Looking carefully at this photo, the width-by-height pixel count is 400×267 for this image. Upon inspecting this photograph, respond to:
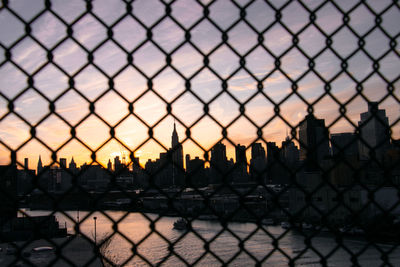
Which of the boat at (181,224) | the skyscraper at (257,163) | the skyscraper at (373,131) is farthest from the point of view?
the boat at (181,224)

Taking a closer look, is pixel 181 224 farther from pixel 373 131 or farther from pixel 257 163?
pixel 373 131

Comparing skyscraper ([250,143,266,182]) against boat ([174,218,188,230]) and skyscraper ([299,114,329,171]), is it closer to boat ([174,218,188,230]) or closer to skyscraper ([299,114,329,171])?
skyscraper ([299,114,329,171])

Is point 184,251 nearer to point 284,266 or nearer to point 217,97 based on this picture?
point 284,266

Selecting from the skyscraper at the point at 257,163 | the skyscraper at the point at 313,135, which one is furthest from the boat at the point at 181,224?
the skyscraper at the point at 313,135

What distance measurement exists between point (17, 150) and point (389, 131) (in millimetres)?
1463

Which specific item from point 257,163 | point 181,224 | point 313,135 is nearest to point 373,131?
point 313,135

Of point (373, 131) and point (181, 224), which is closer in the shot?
point (373, 131)

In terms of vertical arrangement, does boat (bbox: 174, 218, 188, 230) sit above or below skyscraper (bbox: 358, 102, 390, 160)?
below

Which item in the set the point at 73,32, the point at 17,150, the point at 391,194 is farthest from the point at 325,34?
the point at 391,194

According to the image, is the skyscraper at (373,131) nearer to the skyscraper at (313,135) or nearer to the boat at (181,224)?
the skyscraper at (313,135)

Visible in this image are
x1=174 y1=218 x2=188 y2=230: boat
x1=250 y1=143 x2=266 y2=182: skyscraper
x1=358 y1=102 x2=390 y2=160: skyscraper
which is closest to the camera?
x1=250 y1=143 x2=266 y2=182: skyscraper

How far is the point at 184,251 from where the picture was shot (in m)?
15.3

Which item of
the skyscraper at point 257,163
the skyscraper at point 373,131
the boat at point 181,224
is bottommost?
the boat at point 181,224

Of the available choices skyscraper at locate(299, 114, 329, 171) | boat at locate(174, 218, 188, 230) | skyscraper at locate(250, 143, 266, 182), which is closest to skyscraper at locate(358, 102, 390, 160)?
skyscraper at locate(299, 114, 329, 171)
